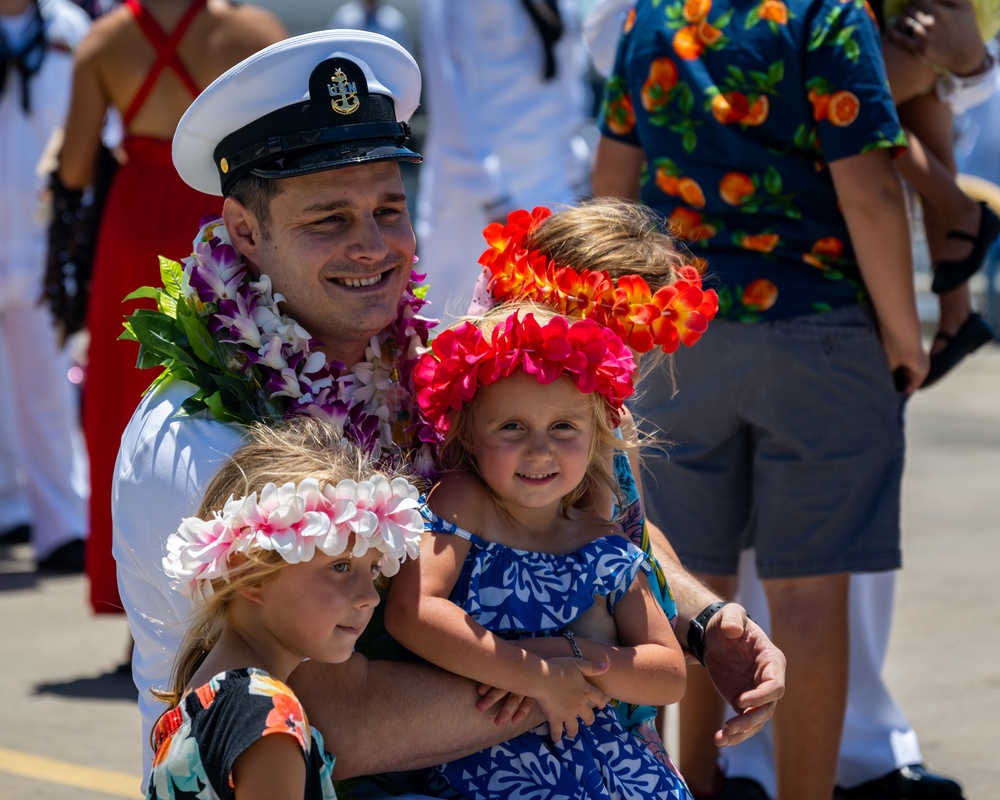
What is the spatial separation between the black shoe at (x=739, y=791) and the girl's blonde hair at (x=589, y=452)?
4.94ft

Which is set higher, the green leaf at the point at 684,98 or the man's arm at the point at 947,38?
the man's arm at the point at 947,38

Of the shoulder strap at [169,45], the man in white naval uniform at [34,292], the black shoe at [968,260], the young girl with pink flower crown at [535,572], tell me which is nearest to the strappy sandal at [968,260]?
the black shoe at [968,260]

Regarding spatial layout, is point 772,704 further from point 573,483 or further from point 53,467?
point 53,467

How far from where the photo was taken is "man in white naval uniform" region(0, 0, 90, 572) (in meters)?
6.34

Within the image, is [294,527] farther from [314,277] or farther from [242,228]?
[242,228]

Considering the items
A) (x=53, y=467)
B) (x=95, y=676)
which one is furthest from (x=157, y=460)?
(x=53, y=467)

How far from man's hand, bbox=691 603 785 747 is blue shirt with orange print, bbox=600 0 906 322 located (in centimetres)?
108

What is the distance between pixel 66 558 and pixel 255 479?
178 inches

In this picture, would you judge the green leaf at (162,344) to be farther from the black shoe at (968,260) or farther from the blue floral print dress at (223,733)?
the black shoe at (968,260)

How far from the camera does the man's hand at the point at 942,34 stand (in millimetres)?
3602

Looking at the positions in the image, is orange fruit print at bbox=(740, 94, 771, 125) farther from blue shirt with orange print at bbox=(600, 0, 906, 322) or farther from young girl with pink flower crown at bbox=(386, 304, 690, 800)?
young girl with pink flower crown at bbox=(386, 304, 690, 800)

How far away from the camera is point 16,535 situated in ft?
22.4

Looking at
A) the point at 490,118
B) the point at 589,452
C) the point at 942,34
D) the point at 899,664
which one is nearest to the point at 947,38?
the point at 942,34

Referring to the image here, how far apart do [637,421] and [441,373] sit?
116 centimetres
